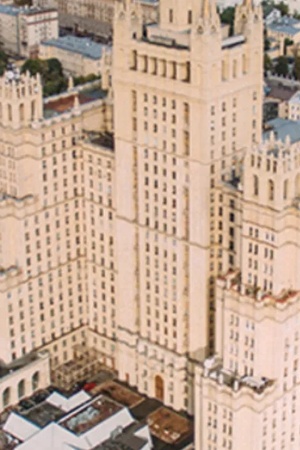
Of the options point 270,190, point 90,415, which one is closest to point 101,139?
point 270,190

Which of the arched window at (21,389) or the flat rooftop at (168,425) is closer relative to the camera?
the flat rooftop at (168,425)

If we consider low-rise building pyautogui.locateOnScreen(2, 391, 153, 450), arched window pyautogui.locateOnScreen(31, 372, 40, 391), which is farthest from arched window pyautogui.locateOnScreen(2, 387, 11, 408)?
low-rise building pyautogui.locateOnScreen(2, 391, 153, 450)

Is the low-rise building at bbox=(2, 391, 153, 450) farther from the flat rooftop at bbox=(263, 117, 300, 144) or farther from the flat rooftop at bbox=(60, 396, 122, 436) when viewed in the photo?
the flat rooftop at bbox=(263, 117, 300, 144)

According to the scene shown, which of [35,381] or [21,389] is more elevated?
[35,381]

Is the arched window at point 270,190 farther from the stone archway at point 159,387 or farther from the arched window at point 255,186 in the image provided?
the stone archway at point 159,387

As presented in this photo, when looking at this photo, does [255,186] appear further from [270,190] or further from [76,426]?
[76,426]

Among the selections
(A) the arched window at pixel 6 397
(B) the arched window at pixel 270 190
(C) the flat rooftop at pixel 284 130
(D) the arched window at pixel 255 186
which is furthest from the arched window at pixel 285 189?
(A) the arched window at pixel 6 397
